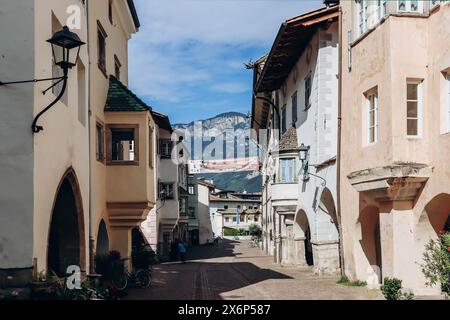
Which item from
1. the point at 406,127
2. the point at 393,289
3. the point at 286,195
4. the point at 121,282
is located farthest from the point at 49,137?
the point at 286,195

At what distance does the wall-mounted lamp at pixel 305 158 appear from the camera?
25344 mm

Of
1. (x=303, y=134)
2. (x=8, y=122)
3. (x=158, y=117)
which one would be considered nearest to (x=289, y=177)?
(x=303, y=134)

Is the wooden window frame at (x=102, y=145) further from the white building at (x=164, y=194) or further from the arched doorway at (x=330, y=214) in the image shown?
the white building at (x=164, y=194)

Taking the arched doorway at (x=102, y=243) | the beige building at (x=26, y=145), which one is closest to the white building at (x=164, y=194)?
the arched doorway at (x=102, y=243)

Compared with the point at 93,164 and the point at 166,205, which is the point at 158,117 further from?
the point at 93,164

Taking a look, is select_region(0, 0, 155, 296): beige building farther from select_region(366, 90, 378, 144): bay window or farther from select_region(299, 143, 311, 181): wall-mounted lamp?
select_region(299, 143, 311, 181): wall-mounted lamp

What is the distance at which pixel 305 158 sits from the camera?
2634 cm

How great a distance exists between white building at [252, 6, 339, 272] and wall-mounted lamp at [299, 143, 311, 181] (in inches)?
7.3

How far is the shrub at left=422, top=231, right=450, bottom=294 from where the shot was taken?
42.4ft

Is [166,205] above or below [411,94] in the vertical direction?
below

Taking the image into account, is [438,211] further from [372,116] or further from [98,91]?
[98,91]

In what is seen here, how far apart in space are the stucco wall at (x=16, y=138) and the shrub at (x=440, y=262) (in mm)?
8093

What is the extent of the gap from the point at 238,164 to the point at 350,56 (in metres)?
58.6

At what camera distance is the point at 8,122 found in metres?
10.1
